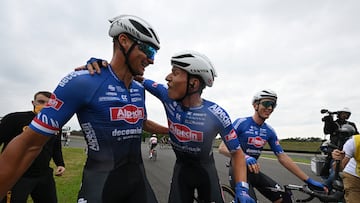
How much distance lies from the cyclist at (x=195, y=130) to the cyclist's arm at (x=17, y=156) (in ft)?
5.21

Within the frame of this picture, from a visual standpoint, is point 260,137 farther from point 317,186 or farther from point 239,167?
point 239,167

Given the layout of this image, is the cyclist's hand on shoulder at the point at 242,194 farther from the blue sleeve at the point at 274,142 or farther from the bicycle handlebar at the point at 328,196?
the blue sleeve at the point at 274,142

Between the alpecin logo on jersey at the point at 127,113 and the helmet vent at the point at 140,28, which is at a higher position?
the helmet vent at the point at 140,28

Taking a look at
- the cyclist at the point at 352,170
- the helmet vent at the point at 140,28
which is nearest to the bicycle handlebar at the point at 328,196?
the cyclist at the point at 352,170

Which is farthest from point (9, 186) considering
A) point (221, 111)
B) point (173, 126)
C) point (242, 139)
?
point (242, 139)

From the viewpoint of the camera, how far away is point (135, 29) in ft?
8.16

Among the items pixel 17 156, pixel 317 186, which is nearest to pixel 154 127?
pixel 17 156

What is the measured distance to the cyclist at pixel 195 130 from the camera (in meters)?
3.21

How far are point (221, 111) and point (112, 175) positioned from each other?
1.45m

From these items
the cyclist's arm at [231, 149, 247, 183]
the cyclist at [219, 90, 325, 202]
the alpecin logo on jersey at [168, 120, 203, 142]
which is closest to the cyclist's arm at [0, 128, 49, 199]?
the alpecin logo on jersey at [168, 120, 203, 142]

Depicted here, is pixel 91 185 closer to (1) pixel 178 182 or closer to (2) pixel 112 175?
(2) pixel 112 175

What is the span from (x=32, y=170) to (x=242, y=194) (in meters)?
2.96

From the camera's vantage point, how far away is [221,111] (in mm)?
3297

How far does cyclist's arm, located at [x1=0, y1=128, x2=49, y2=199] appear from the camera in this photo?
1752mm
